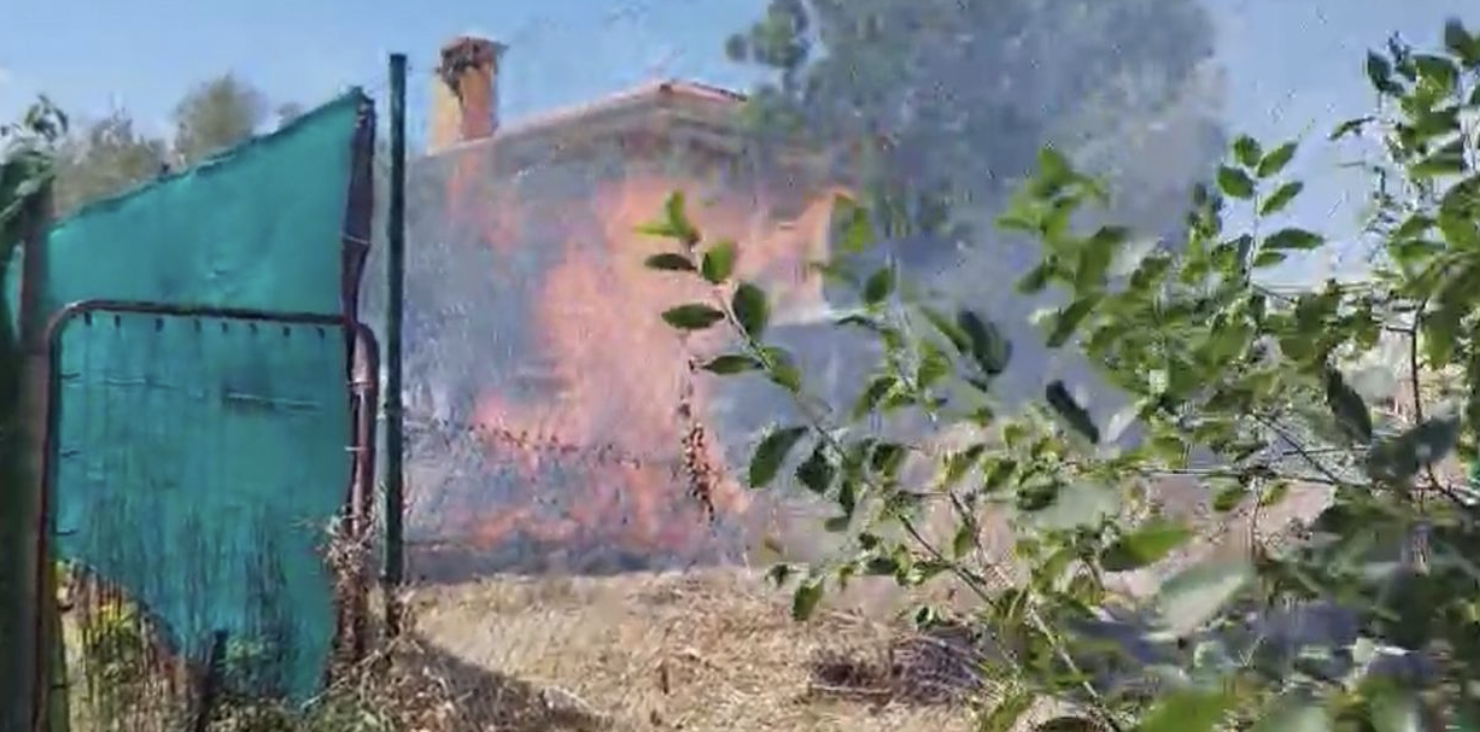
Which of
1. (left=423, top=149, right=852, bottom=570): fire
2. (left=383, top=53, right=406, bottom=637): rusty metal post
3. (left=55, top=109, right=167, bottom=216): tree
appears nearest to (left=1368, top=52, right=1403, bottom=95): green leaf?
(left=383, top=53, right=406, bottom=637): rusty metal post

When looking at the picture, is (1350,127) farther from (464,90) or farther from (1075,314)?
(464,90)

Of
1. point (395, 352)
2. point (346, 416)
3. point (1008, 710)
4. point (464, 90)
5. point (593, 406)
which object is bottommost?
point (1008, 710)

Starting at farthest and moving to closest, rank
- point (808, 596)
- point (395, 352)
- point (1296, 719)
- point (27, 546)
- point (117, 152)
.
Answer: point (117, 152), point (395, 352), point (27, 546), point (808, 596), point (1296, 719)

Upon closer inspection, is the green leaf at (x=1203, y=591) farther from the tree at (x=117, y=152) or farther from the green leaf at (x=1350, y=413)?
the tree at (x=117, y=152)

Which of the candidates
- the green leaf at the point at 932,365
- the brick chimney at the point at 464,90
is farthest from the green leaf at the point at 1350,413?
the brick chimney at the point at 464,90

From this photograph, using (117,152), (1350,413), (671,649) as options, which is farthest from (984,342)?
(117,152)

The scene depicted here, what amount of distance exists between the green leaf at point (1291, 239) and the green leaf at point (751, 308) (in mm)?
355

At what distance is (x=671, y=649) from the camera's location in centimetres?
462

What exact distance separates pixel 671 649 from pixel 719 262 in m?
3.81

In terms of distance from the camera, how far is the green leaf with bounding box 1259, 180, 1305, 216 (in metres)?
1.04

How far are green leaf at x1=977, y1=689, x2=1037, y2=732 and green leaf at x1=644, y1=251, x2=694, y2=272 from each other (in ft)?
1.17

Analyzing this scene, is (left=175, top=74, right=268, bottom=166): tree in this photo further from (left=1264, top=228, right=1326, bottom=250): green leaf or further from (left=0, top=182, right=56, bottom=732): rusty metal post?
(left=1264, top=228, right=1326, bottom=250): green leaf

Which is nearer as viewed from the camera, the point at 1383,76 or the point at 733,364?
the point at 733,364

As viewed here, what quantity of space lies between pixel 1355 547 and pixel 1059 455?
0.35 metres
